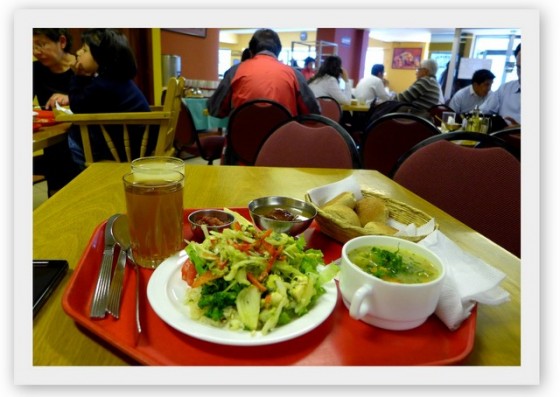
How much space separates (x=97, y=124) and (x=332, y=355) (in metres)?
2.03

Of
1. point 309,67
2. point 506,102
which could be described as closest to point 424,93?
point 506,102

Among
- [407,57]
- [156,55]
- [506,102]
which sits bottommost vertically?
[506,102]

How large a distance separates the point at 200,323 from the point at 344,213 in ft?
1.49

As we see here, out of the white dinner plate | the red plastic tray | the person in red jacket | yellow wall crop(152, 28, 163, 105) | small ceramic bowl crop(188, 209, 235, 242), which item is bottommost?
the red plastic tray

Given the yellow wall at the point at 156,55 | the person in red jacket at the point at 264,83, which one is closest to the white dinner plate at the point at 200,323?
the person in red jacket at the point at 264,83

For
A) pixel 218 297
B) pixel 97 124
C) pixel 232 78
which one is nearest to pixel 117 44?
pixel 97 124

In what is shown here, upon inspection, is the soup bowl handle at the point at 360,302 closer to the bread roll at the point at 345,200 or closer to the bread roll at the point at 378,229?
the bread roll at the point at 378,229

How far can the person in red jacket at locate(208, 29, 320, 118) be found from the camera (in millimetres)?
2518

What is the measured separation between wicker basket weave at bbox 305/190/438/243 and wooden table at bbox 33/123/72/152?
1325mm

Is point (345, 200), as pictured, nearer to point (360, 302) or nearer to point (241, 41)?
point (360, 302)

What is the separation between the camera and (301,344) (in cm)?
49

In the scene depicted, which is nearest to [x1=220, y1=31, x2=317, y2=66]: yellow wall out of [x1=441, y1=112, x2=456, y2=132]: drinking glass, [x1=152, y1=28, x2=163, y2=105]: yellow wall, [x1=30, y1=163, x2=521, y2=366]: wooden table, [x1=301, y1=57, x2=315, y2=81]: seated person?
[x1=301, y1=57, x2=315, y2=81]: seated person

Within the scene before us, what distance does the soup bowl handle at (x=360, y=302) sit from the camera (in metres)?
0.50

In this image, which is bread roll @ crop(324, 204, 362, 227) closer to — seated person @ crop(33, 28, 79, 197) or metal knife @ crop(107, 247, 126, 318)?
metal knife @ crop(107, 247, 126, 318)
